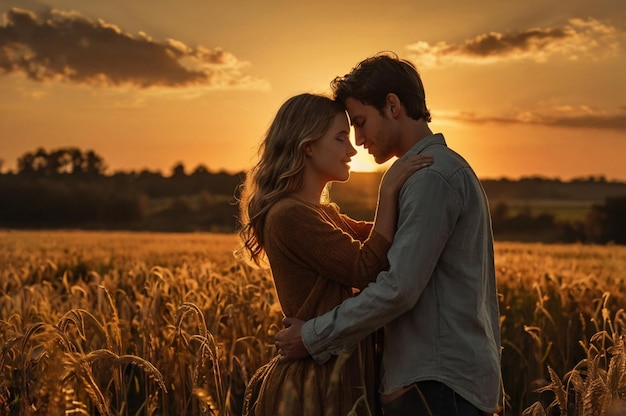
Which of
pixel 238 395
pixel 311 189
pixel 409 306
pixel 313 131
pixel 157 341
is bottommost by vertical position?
pixel 238 395

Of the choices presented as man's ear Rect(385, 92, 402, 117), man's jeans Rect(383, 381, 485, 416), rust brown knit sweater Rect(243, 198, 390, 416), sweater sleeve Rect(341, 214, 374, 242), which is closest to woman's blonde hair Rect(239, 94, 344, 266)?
rust brown knit sweater Rect(243, 198, 390, 416)

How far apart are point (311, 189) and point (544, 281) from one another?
545 cm

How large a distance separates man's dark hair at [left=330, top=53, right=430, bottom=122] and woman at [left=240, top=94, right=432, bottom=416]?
6.4 inches

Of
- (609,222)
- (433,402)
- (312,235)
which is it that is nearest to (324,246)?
(312,235)

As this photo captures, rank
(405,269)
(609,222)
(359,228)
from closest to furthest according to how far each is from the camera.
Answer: (405,269), (359,228), (609,222)

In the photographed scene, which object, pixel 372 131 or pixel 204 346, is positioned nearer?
pixel 204 346

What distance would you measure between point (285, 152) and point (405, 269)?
77 cm

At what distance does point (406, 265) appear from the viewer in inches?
108

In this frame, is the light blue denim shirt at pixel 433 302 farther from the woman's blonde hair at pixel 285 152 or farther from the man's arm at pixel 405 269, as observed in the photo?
the woman's blonde hair at pixel 285 152

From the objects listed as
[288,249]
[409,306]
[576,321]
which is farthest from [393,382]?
[576,321]

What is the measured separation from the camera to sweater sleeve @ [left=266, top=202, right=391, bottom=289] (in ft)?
9.55

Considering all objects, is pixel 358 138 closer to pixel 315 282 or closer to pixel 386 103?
pixel 386 103

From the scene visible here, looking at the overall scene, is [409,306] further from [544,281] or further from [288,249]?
[544,281]

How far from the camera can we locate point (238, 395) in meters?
5.72
